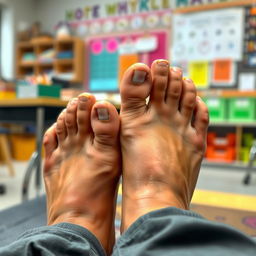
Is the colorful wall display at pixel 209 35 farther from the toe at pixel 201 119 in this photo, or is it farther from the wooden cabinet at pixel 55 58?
the toe at pixel 201 119

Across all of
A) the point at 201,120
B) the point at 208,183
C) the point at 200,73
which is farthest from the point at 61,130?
the point at 200,73

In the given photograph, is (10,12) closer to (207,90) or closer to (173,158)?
(207,90)

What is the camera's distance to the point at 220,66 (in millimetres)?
3164

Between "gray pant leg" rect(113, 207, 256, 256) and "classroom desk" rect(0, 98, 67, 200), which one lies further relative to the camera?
"classroom desk" rect(0, 98, 67, 200)

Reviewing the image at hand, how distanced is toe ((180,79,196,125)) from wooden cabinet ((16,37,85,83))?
3.15m

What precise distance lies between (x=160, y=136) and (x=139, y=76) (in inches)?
6.2

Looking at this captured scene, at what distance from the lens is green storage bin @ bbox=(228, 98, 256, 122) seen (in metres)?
2.90

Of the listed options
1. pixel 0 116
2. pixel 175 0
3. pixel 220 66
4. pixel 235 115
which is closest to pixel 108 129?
pixel 0 116

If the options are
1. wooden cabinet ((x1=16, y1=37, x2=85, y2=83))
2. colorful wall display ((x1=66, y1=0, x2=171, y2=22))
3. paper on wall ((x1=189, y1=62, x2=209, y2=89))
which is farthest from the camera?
wooden cabinet ((x1=16, y1=37, x2=85, y2=83))

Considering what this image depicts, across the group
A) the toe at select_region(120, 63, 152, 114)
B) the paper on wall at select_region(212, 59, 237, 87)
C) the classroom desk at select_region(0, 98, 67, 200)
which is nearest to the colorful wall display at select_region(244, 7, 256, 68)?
the paper on wall at select_region(212, 59, 237, 87)

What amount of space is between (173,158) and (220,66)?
2671mm

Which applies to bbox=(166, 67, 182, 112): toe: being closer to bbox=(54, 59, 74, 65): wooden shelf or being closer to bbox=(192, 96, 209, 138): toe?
bbox=(192, 96, 209, 138): toe

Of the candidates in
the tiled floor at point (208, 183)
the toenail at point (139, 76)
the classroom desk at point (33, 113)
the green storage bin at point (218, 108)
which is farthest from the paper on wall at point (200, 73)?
the toenail at point (139, 76)

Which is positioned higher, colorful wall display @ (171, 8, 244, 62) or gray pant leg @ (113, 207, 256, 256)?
colorful wall display @ (171, 8, 244, 62)
